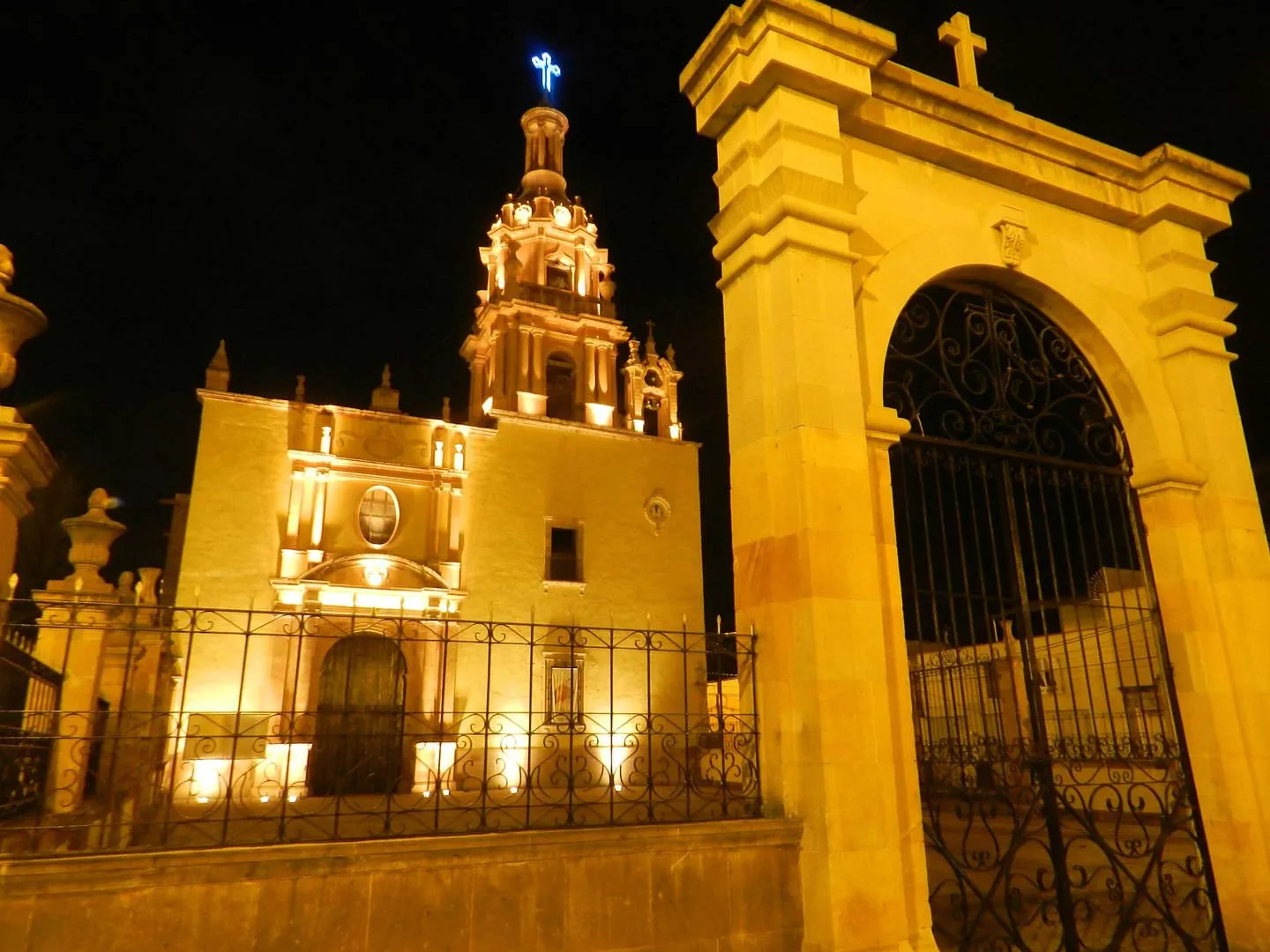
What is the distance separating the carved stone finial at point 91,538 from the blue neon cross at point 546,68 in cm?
1875

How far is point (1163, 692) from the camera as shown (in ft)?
23.2

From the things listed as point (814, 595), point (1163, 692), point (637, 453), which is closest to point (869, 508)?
point (814, 595)

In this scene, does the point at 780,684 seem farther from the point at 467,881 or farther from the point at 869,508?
the point at 467,881

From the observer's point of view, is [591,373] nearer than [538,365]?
No

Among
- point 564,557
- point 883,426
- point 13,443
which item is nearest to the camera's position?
point 13,443

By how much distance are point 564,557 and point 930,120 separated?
1611 cm

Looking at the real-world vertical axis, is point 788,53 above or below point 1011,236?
above

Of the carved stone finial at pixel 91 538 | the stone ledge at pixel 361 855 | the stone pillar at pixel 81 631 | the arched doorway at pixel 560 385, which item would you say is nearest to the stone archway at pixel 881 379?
the stone ledge at pixel 361 855

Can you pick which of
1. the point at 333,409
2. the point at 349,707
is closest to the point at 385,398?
the point at 333,409

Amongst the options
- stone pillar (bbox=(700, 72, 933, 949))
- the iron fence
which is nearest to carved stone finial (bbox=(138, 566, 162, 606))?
the iron fence

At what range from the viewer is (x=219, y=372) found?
19.5 m

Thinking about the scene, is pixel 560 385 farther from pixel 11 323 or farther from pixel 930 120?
pixel 11 323

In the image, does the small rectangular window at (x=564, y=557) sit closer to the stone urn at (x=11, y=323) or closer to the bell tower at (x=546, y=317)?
the bell tower at (x=546, y=317)

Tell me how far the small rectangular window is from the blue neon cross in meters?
12.8
